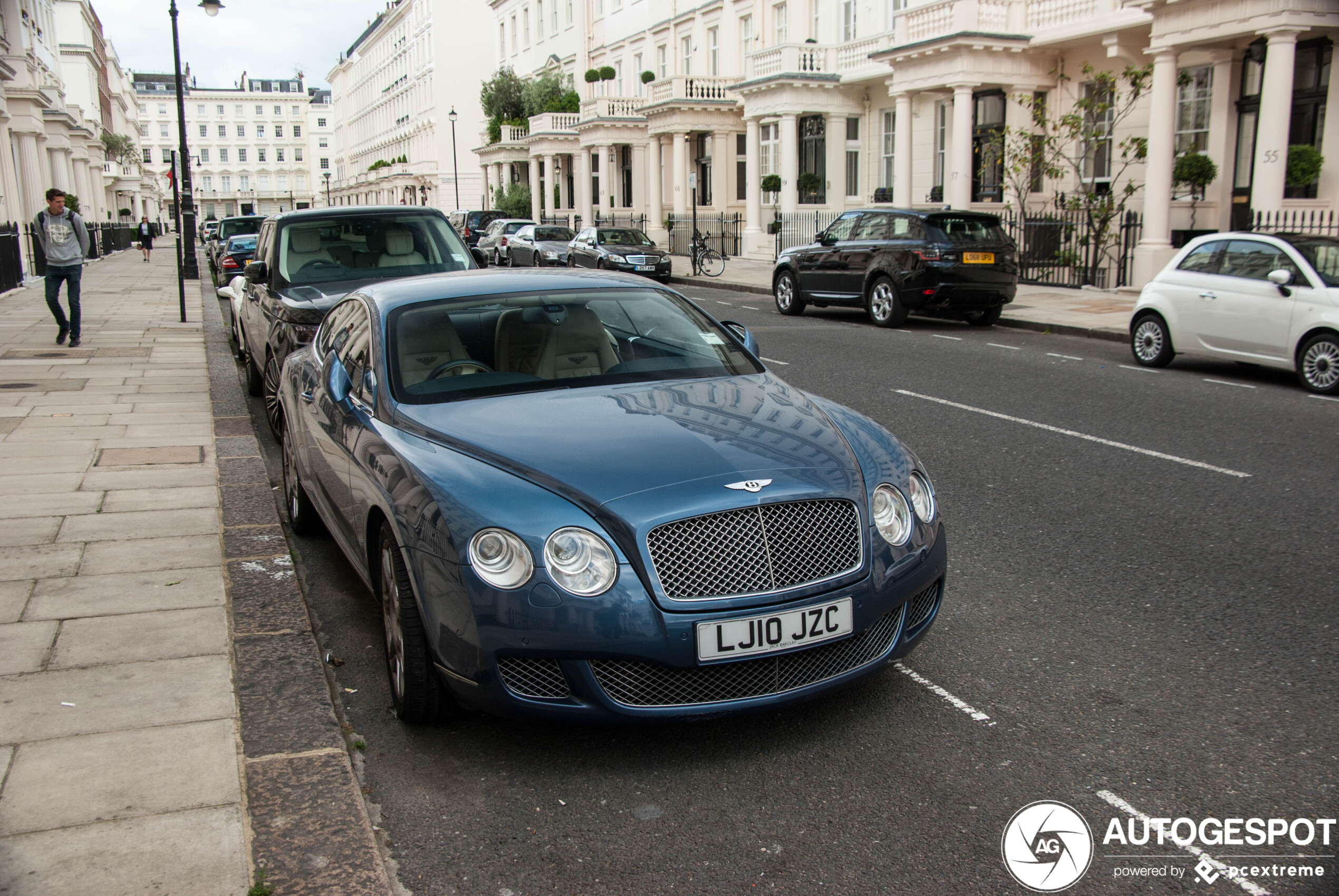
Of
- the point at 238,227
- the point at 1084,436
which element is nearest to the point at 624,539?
the point at 1084,436

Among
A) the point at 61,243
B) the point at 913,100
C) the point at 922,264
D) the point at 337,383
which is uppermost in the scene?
the point at 913,100

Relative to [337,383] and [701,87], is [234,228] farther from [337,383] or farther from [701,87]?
[337,383]

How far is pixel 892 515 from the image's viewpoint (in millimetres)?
3750

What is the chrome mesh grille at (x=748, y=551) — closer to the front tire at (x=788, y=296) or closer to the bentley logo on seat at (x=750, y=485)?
the bentley logo on seat at (x=750, y=485)

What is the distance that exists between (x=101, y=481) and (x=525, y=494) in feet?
15.9

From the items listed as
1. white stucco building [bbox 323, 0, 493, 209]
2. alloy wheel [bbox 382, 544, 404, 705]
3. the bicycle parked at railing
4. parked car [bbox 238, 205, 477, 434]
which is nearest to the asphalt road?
alloy wheel [bbox 382, 544, 404, 705]

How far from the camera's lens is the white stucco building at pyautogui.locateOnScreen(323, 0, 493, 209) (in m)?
82.4

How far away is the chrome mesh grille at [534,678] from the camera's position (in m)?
3.35

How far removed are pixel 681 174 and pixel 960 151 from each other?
17518mm

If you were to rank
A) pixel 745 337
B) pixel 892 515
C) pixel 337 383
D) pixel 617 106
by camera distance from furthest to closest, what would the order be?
pixel 617 106 < pixel 745 337 < pixel 337 383 < pixel 892 515

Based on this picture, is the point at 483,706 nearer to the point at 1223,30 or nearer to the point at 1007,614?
the point at 1007,614

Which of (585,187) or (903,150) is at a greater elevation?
(585,187)

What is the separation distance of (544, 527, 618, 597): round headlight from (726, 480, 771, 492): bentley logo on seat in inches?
17.6

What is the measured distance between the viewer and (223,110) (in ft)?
497
